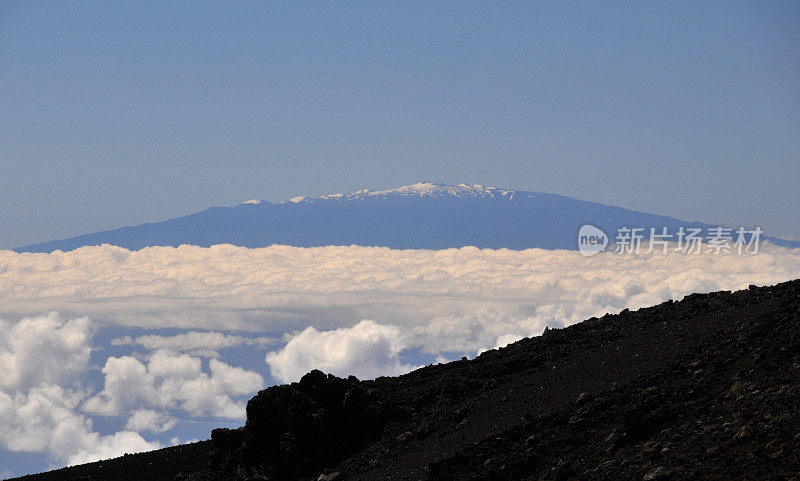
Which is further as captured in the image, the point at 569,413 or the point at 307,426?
the point at 307,426

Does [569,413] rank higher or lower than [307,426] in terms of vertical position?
higher

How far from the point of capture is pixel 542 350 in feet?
180

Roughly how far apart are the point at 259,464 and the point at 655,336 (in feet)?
80.6

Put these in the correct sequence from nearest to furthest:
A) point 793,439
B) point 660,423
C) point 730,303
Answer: point 793,439 < point 660,423 < point 730,303

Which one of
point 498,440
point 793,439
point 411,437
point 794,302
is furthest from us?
point 411,437

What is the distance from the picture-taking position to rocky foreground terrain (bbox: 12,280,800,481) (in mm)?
31656

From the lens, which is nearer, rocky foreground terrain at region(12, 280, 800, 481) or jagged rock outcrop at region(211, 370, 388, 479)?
rocky foreground terrain at region(12, 280, 800, 481)

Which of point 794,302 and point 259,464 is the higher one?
point 794,302

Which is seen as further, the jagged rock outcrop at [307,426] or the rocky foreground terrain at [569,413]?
the jagged rock outcrop at [307,426]

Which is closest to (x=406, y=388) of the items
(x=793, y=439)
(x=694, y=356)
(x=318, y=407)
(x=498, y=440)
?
(x=318, y=407)

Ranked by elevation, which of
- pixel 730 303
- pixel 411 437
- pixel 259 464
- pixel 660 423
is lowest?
pixel 259 464

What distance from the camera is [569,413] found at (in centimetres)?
4062

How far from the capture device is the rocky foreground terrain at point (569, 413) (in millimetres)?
31656

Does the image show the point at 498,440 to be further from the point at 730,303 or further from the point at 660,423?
the point at 730,303
